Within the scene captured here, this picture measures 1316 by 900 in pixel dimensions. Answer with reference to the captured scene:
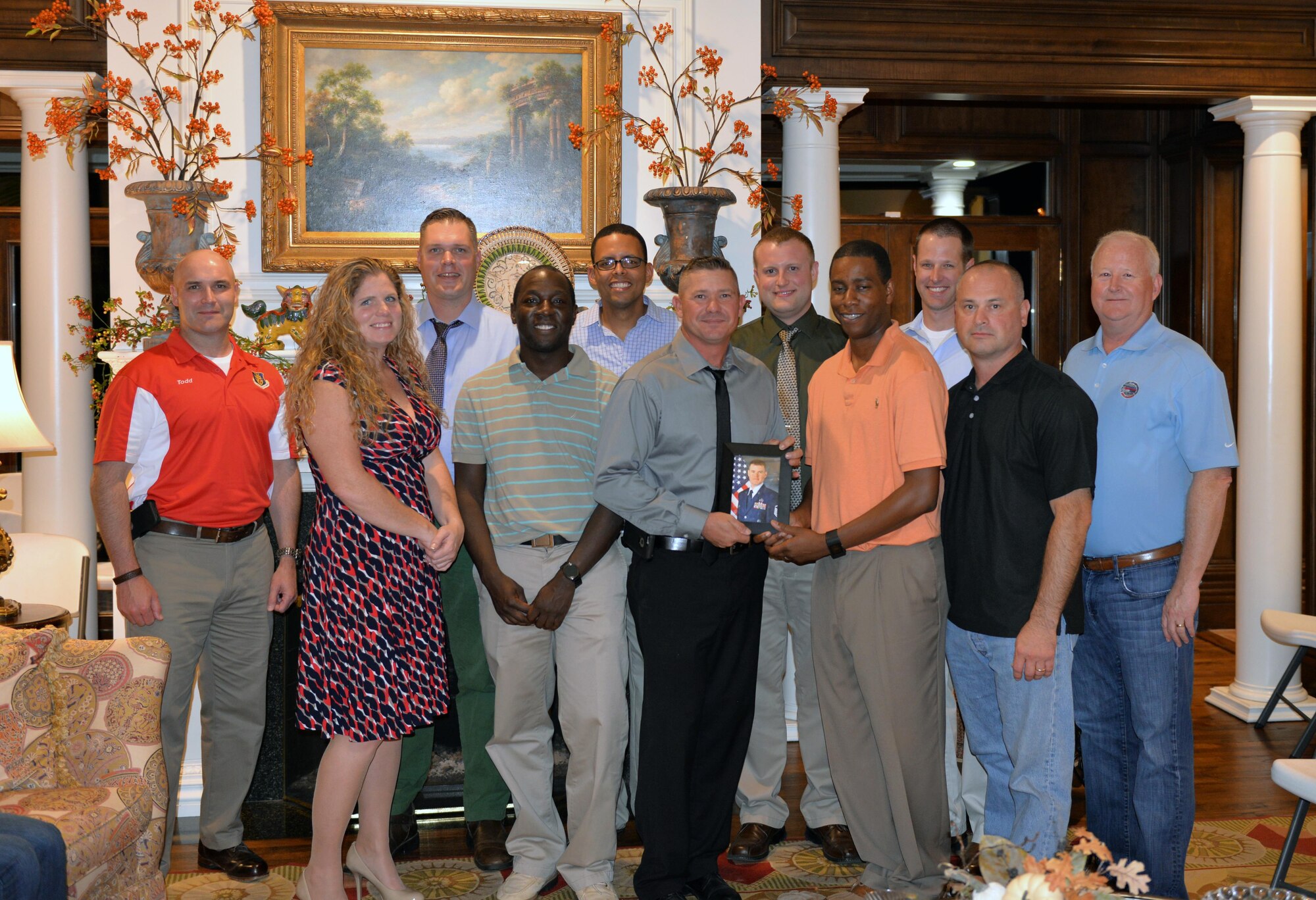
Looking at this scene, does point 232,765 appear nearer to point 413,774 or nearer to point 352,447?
point 413,774

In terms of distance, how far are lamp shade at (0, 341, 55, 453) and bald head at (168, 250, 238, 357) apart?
2.67 feet

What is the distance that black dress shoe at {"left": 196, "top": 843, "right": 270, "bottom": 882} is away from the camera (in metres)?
3.61

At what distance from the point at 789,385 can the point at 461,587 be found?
1271mm

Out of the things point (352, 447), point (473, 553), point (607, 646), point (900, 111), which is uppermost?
point (900, 111)

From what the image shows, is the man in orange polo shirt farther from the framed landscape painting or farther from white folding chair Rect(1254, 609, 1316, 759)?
the framed landscape painting

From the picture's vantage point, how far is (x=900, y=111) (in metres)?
6.88

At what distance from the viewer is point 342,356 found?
3084mm

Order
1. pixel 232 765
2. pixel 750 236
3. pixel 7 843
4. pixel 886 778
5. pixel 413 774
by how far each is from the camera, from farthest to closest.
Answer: pixel 750 236 < pixel 413 774 < pixel 232 765 < pixel 886 778 < pixel 7 843

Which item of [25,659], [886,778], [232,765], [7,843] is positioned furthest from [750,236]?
[7,843]

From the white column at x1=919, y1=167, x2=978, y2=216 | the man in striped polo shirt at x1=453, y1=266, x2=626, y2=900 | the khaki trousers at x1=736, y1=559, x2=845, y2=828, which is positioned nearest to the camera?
the man in striped polo shirt at x1=453, y1=266, x2=626, y2=900

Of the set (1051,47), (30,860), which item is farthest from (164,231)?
(1051,47)

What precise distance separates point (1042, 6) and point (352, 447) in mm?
4005

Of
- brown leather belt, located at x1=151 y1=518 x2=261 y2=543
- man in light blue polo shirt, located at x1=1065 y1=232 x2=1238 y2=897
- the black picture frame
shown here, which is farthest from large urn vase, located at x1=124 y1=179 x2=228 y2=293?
man in light blue polo shirt, located at x1=1065 y1=232 x2=1238 y2=897

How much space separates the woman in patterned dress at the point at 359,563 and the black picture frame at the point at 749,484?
0.78 m
